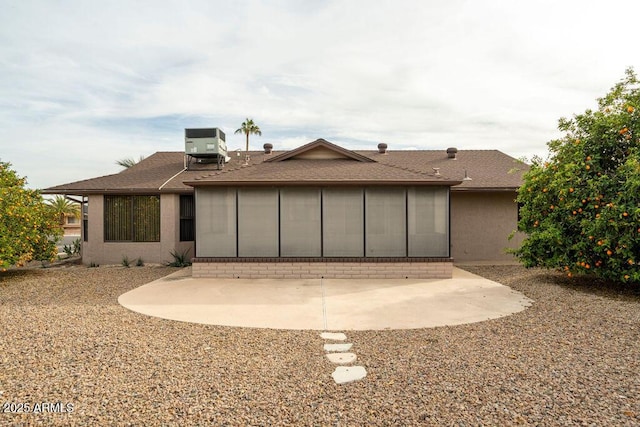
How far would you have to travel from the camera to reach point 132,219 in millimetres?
12523

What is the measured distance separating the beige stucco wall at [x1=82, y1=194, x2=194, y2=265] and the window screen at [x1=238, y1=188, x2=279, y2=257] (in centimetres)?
393

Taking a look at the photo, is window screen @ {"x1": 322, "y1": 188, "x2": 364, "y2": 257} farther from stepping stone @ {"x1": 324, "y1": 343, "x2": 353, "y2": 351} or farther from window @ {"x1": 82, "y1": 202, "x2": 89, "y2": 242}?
window @ {"x1": 82, "y1": 202, "x2": 89, "y2": 242}

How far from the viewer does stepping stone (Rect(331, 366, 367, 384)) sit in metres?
3.69

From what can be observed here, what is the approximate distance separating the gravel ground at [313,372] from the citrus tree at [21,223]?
429cm

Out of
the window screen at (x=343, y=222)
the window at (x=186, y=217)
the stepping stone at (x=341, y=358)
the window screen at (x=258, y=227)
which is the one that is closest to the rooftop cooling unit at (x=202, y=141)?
the window at (x=186, y=217)

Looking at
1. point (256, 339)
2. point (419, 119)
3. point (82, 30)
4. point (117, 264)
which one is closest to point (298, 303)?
point (256, 339)

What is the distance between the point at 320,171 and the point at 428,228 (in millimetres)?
3433

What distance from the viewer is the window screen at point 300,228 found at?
965 cm

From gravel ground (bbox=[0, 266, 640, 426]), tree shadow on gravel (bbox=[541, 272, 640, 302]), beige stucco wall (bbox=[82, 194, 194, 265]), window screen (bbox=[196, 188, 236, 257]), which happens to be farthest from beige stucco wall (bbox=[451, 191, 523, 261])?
beige stucco wall (bbox=[82, 194, 194, 265])

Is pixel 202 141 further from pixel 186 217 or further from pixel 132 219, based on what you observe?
pixel 132 219

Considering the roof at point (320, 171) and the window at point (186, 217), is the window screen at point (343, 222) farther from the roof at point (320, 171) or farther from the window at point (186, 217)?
the window at point (186, 217)

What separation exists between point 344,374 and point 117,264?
11413 mm

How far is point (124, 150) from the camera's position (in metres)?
20.7

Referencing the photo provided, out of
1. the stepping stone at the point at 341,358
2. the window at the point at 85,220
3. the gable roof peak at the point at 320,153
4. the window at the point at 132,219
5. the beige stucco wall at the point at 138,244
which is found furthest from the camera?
the window at the point at 85,220
